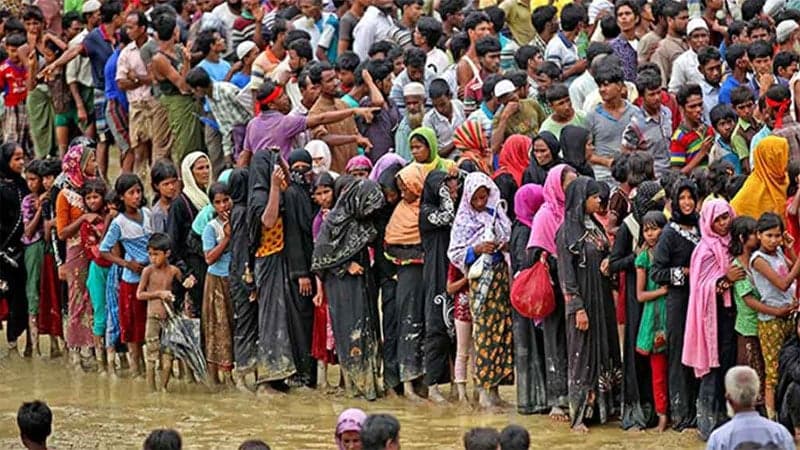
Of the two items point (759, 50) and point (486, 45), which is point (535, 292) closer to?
point (759, 50)

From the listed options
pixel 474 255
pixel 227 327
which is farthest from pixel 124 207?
pixel 474 255

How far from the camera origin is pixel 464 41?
1762 centimetres

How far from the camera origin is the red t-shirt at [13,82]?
20250 mm

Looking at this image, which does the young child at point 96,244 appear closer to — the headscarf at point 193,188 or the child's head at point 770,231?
the headscarf at point 193,188

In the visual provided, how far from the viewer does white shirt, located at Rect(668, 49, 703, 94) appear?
55.7 ft

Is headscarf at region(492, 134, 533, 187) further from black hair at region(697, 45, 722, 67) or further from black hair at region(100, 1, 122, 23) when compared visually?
black hair at region(100, 1, 122, 23)

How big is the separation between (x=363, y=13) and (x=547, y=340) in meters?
6.27

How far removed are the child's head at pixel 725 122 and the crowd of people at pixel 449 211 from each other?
0.06ft

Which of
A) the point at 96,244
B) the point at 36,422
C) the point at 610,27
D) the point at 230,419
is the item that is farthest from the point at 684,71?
the point at 36,422

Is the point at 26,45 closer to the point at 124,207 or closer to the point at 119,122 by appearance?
the point at 119,122

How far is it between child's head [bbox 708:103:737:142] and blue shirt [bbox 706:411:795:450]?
17.9 ft

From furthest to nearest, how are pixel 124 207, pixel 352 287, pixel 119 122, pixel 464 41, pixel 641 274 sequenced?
pixel 119 122, pixel 464 41, pixel 124 207, pixel 352 287, pixel 641 274

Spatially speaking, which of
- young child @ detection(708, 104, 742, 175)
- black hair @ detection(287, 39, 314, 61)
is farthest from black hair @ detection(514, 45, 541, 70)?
young child @ detection(708, 104, 742, 175)

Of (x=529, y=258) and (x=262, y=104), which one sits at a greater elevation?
(x=262, y=104)
